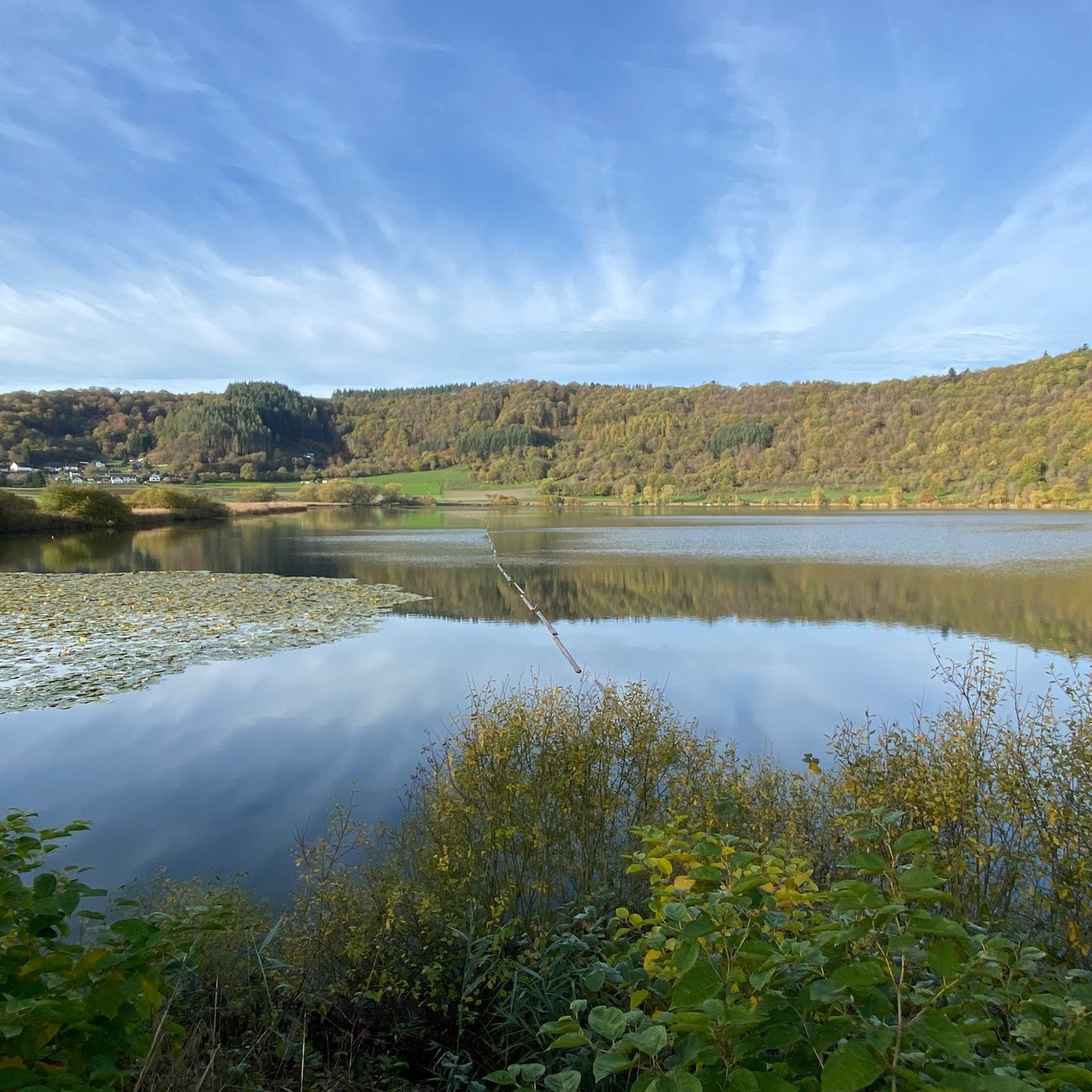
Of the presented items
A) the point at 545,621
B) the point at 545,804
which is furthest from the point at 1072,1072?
the point at 545,621

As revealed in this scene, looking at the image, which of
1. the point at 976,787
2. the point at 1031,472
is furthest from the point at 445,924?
A: the point at 1031,472

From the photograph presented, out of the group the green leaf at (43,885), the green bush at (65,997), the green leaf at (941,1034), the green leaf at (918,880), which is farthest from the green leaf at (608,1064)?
the green leaf at (43,885)

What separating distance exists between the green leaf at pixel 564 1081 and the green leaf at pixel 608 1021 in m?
0.12

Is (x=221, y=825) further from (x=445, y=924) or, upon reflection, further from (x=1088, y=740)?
(x=1088, y=740)

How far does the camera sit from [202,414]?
122 m

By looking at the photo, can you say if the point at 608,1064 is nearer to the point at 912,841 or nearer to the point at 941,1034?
the point at 941,1034

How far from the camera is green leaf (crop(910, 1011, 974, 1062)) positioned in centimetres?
122

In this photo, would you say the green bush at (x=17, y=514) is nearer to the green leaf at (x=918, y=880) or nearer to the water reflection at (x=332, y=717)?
the water reflection at (x=332, y=717)

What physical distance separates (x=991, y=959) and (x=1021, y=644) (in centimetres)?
1508

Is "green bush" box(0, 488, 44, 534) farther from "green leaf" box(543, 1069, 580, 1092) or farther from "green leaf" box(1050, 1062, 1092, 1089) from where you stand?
"green leaf" box(1050, 1062, 1092, 1089)

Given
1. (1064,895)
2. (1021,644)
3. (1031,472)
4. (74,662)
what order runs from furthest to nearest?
(1031,472) < (1021,644) < (74,662) < (1064,895)

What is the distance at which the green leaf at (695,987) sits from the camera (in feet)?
4.73

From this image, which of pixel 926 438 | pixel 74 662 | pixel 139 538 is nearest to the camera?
pixel 74 662

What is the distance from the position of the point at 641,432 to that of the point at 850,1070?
5911 inches
